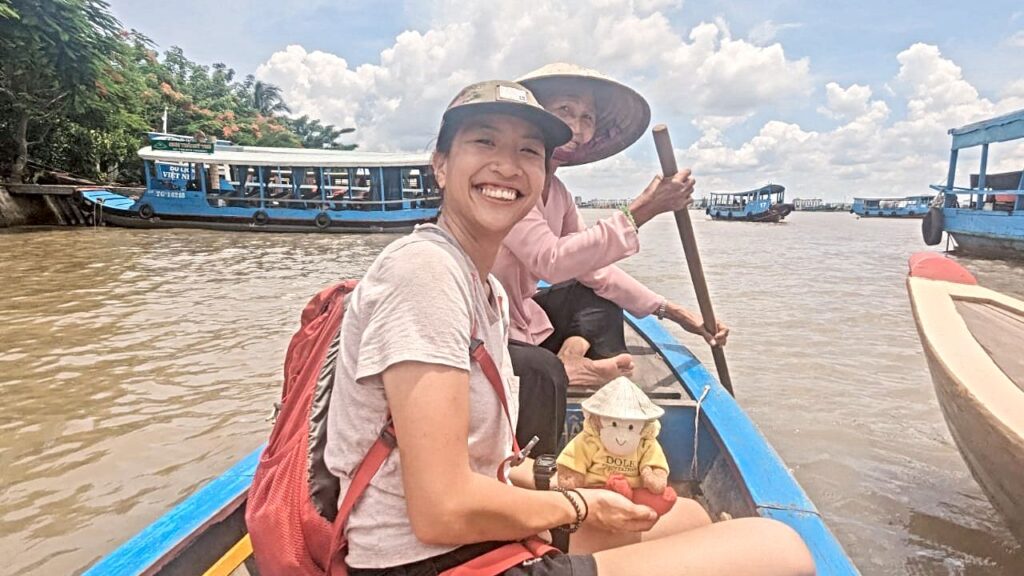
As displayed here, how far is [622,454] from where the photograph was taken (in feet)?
4.03

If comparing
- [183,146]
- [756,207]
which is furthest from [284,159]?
[756,207]

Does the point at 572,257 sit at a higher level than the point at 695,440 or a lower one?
higher

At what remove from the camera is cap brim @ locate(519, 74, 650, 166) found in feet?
6.39

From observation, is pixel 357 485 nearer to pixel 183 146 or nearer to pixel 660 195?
pixel 660 195

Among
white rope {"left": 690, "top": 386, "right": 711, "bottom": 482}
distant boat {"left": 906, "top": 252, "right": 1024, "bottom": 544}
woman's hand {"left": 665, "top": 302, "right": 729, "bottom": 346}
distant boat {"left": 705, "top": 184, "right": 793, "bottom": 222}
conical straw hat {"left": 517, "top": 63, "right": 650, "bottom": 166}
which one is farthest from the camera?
distant boat {"left": 705, "top": 184, "right": 793, "bottom": 222}

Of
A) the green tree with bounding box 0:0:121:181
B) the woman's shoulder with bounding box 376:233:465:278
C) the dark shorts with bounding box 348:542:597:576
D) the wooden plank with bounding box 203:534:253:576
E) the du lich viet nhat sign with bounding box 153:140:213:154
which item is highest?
the green tree with bounding box 0:0:121:181

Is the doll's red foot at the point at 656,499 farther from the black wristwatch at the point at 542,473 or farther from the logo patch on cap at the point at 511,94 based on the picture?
the logo patch on cap at the point at 511,94

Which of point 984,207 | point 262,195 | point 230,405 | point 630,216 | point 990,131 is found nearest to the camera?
point 630,216

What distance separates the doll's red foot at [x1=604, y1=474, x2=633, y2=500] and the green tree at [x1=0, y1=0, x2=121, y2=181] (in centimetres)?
1739

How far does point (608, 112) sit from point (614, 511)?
151cm

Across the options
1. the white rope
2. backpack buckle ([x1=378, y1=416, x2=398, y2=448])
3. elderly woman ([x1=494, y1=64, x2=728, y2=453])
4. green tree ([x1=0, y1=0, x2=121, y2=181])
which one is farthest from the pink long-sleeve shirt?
green tree ([x1=0, y1=0, x2=121, y2=181])

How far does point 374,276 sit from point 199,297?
299 inches

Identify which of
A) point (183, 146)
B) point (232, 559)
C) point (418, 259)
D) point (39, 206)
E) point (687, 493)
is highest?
point (183, 146)

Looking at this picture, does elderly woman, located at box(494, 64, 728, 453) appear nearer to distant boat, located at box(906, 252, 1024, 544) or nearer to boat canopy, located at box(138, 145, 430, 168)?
distant boat, located at box(906, 252, 1024, 544)
